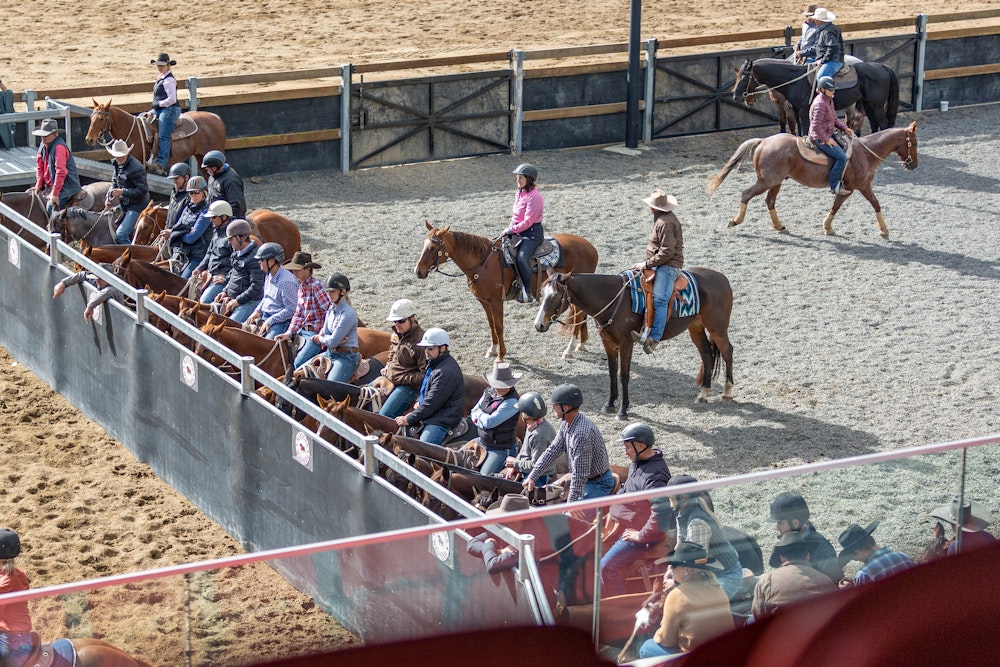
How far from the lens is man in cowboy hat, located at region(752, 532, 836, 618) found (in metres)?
3.22

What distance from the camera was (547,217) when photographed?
59.8ft

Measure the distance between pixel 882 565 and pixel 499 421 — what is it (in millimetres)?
6304

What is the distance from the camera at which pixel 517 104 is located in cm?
2123

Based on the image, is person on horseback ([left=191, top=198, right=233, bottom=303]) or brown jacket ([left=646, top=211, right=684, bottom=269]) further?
person on horseback ([left=191, top=198, right=233, bottom=303])

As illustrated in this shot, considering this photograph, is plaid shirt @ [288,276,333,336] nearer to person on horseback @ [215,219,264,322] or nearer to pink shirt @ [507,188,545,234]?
person on horseback @ [215,219,264,322]

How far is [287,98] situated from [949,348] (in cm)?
1036

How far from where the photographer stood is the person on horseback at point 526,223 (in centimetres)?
1388

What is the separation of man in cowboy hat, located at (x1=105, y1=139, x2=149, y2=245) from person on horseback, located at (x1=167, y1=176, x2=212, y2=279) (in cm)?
162

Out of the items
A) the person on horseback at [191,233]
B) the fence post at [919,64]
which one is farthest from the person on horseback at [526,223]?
the fence post at [919,64]

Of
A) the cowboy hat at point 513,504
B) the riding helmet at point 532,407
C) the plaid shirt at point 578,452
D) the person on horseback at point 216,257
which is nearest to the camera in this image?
the cowboy hat at point 513,504

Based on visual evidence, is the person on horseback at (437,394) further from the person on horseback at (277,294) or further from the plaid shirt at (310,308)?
the person on horseback at (277,294)

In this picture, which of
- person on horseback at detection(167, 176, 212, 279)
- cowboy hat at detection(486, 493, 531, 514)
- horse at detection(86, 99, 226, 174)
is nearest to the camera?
cowboy hat at detection(486, 493, 531, 514)

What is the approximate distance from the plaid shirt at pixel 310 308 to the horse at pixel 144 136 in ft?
23.4

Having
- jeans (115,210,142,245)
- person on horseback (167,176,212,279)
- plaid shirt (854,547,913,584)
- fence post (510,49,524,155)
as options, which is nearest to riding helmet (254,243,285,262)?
person on horseback (167,176,212,279)
